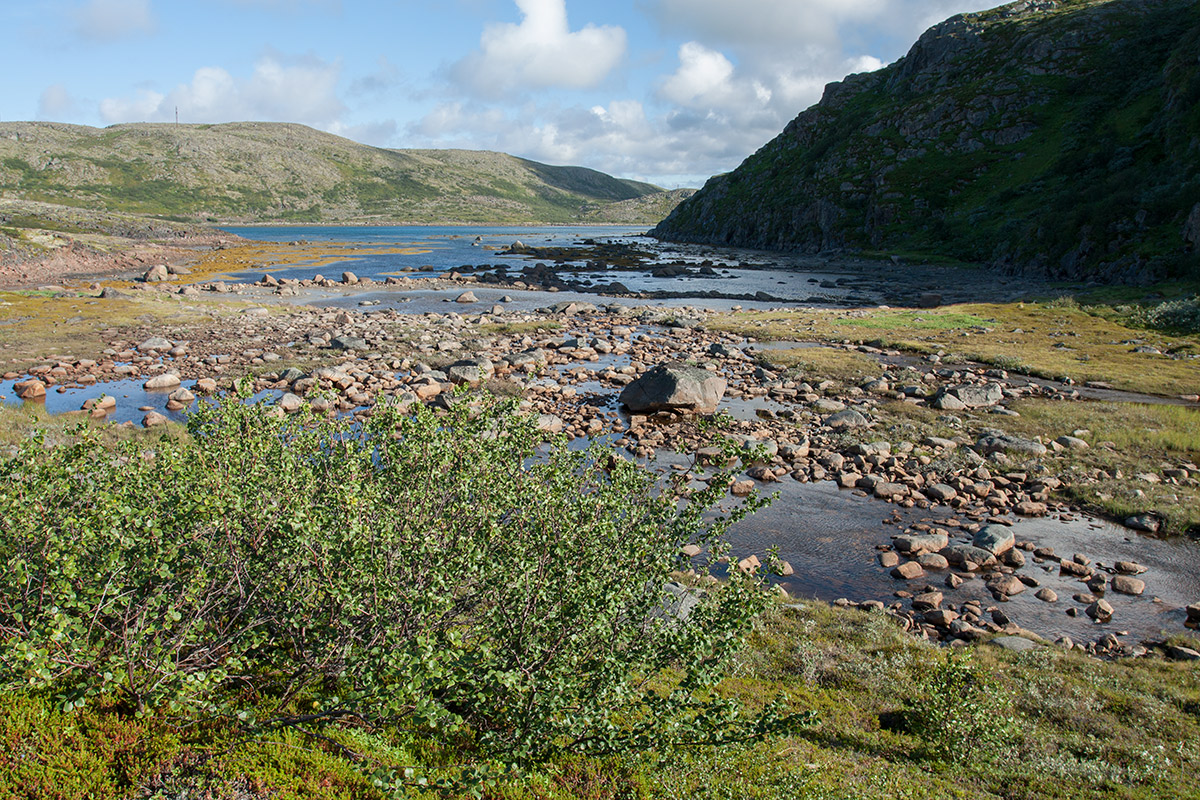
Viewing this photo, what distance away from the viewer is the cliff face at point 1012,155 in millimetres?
70875

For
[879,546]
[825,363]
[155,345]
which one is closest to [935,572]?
[879,546]

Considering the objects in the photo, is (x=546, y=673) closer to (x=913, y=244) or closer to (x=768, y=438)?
(x=768, y=438)

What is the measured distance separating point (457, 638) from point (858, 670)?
32.4 ft

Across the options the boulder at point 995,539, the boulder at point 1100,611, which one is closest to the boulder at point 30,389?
the boulder at point 995,539

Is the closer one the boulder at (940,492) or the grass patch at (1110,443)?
the grass patch at (1110,443)

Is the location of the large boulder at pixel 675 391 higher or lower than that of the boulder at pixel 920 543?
higher

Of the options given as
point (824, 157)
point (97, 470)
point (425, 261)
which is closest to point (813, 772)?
point (97, 470)

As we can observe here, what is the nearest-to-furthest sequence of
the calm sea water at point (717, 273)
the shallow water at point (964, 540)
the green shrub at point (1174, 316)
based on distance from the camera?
1. the shallow water at point (964, 540)
2. the green shrub at point (1174, 316)
3. the calm sea water at point (717, 273)

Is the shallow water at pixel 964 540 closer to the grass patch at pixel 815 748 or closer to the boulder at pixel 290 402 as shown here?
the grass patch at pixel 815 748

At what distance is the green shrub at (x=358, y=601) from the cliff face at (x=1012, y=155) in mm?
74962

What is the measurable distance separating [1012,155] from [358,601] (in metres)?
136

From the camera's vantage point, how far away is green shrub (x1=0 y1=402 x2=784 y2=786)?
6.57 metres

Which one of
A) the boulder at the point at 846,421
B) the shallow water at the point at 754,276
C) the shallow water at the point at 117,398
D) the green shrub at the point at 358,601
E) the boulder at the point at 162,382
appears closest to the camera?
the green shrub at the point at 358,601

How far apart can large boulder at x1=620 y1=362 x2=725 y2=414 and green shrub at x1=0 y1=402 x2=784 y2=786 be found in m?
21.7
